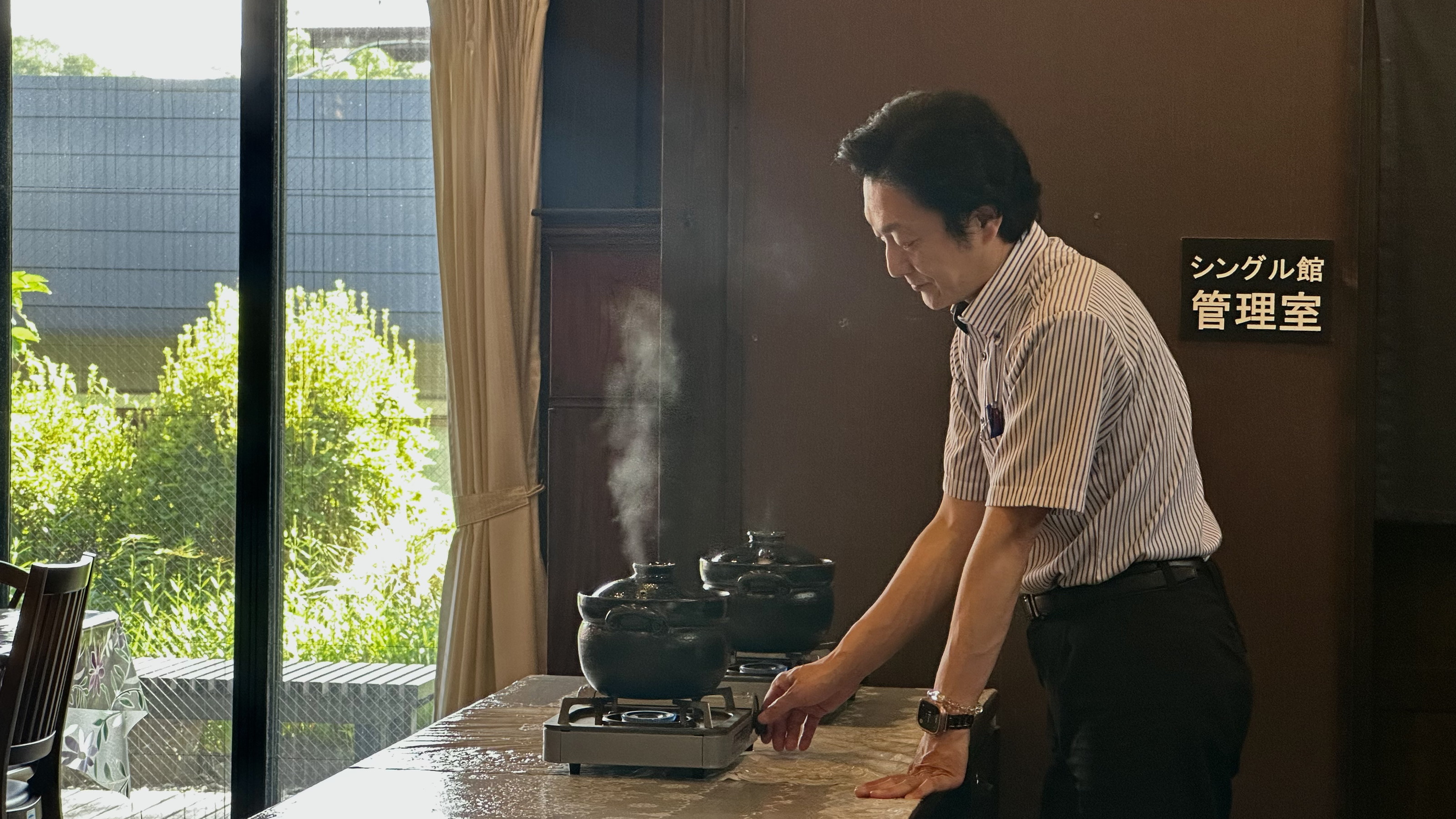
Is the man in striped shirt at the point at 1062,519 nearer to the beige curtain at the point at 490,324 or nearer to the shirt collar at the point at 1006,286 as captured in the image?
the shirt collar at the point at 1006,286

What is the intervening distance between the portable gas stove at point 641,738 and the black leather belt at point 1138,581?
0.51m

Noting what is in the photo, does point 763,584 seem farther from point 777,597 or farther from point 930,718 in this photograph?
point 930,718

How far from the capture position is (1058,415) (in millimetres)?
1706

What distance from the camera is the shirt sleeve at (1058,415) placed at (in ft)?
5.55

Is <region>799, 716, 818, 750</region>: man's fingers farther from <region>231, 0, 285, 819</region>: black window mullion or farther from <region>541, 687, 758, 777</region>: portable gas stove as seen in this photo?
<region>231, 0, 285, 819</region>: black window mullion

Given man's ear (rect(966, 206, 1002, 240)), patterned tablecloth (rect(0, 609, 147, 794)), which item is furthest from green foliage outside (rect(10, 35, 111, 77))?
man's ear (rect(966, 206, 1002, 240))

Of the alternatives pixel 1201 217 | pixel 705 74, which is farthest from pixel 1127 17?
pixel 705 74

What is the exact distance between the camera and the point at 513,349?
3840 mm

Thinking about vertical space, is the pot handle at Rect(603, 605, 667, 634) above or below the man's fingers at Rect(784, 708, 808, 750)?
above

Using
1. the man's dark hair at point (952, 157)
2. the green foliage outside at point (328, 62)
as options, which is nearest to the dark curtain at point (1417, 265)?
the man's dark hair at point (952, 157)

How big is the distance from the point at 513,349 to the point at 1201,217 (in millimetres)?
1965

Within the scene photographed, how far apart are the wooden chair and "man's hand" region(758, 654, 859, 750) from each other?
66.7 inches

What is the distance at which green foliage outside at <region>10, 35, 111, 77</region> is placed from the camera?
4172 millimetres

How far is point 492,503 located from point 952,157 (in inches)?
91.8
